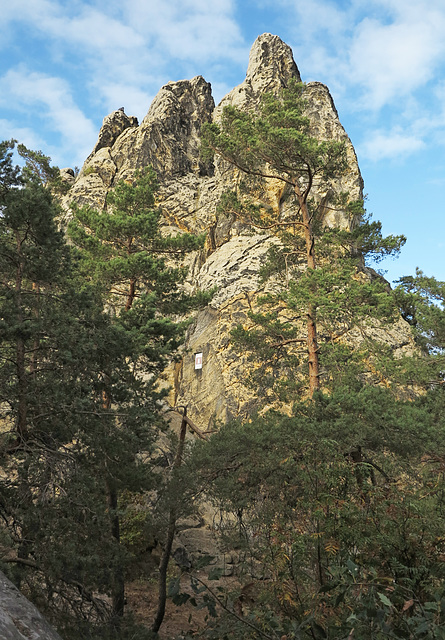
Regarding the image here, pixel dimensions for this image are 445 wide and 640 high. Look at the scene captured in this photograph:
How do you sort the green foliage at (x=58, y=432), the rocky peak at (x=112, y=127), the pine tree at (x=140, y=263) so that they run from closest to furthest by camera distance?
the green foliage at (x=58, y=432) < the pine tree at (x=140, y=263) < the rocky peak at (x=112, y=127)

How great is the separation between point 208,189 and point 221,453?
80.5ft

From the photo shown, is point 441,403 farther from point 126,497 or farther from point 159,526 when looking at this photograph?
point 126,497

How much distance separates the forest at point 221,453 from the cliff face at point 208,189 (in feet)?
16.1

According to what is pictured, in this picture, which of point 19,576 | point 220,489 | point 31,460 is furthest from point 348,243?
point 19,576

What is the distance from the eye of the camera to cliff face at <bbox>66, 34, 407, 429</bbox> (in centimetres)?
2198

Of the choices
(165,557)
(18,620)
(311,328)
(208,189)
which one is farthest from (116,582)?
(208,189)

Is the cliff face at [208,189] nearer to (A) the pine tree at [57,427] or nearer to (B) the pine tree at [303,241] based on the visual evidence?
(B) the pine tree at [303,241]

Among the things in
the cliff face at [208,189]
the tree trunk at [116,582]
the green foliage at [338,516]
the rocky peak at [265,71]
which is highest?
the rocky peak at [265,71]

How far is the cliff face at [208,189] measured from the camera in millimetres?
21984

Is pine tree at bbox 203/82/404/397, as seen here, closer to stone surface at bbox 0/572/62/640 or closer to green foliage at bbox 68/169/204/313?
green foliage at bbox 68/169/204/313

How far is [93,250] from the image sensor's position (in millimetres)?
14219

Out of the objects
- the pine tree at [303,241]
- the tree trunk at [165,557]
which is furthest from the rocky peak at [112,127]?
the tree trunk at [165,557]

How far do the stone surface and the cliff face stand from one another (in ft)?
48.4

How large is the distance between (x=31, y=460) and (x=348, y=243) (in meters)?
11.1
